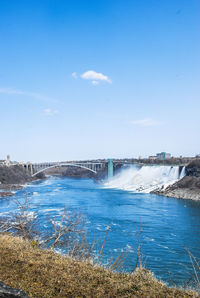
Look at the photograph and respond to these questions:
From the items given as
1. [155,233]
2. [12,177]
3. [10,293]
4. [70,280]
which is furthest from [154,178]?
[10,293]

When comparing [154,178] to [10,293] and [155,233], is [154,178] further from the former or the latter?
[10,293]

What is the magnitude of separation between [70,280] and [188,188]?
21.6 m

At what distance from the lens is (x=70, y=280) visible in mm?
3008

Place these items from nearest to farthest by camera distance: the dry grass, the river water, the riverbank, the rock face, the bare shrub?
the rock face, the dry grass, the bare shrub, the river water, the riverbank

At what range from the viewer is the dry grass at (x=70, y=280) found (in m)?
2.75

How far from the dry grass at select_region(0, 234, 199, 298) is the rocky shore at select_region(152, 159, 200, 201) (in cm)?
1896

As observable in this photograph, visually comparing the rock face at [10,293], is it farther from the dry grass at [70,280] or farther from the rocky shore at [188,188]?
the rocky shore at [188,188]

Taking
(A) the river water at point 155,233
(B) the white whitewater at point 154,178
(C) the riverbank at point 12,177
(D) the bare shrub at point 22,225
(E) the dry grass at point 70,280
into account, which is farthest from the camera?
(C) the riverbank at point 12,177

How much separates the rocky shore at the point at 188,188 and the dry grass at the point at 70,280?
19.0 meters

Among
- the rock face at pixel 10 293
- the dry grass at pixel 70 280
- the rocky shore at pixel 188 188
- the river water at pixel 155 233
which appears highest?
the rock face at pixel 10 293

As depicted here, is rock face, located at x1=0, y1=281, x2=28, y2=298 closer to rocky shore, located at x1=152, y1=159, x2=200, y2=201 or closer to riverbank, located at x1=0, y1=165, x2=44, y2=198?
rocky shore, located at x1=152, y1=159, x2=200, y2=201

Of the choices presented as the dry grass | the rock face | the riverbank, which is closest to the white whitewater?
the riverbank

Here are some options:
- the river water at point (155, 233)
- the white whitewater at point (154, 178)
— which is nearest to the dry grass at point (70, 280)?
the river water at point (155, 233)

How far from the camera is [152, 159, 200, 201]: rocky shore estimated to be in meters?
21.3
